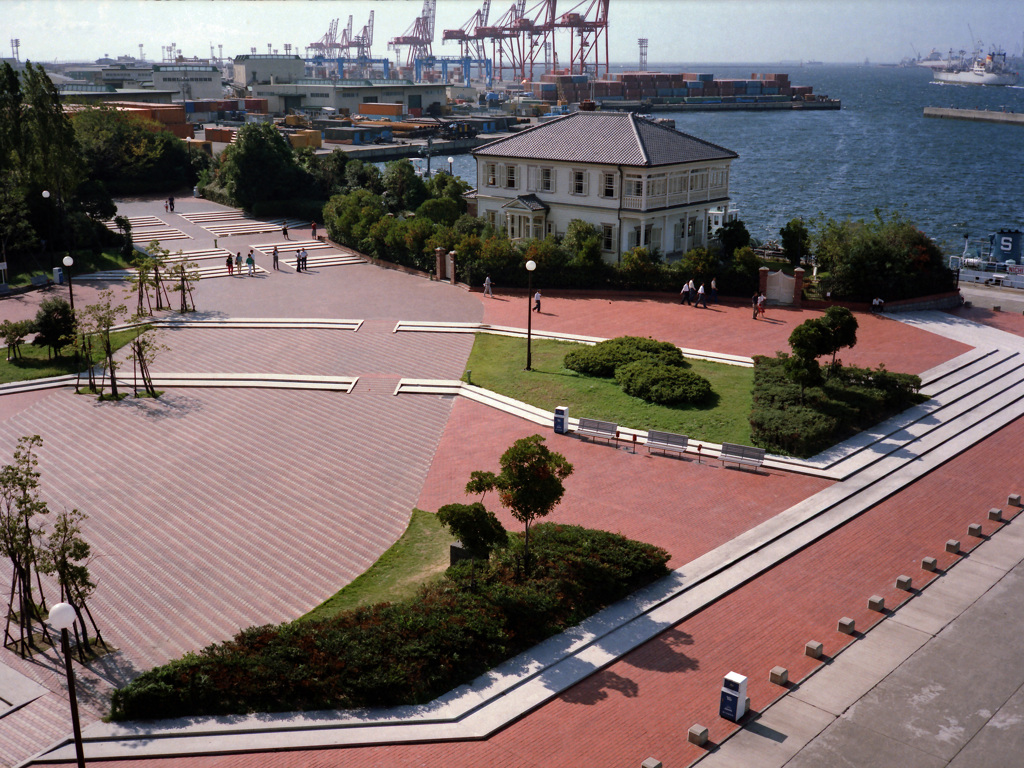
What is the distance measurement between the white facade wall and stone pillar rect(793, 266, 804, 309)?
7501mm

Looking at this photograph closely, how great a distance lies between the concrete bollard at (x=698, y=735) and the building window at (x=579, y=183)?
34422 mm

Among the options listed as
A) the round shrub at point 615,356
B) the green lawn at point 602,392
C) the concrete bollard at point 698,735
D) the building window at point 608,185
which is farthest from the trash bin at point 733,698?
the building window at point 608,185

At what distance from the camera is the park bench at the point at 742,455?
2381 centimetres

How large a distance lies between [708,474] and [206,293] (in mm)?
27884

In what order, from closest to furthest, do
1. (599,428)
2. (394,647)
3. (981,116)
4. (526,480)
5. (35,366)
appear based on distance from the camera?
(394,647), (526,480), (599,428), (35,366), (981,116)

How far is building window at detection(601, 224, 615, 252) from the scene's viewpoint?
1746 inches

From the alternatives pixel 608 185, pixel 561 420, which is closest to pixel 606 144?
pixel 608 185

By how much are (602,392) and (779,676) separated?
14.9 m

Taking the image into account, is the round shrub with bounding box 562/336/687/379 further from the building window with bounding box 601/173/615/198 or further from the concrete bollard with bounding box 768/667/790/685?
the concrete bollard with bounding box 768/667/790/685

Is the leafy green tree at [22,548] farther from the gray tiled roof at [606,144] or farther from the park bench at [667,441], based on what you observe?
the gray tiled roof at [606,144]

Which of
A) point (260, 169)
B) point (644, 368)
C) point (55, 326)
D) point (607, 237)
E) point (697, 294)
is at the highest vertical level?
point (260, 169)

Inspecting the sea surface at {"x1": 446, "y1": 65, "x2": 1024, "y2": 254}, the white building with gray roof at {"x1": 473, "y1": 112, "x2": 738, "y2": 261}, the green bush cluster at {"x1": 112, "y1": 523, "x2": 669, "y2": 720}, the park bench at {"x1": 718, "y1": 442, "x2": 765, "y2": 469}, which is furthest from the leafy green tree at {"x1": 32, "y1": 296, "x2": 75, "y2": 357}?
the sea surface at {"x1": 446, "y1": 65, "x2": 1024, "y2": 254}

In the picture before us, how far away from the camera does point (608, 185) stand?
4406cm

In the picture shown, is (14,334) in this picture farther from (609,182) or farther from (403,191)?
(403,191)
